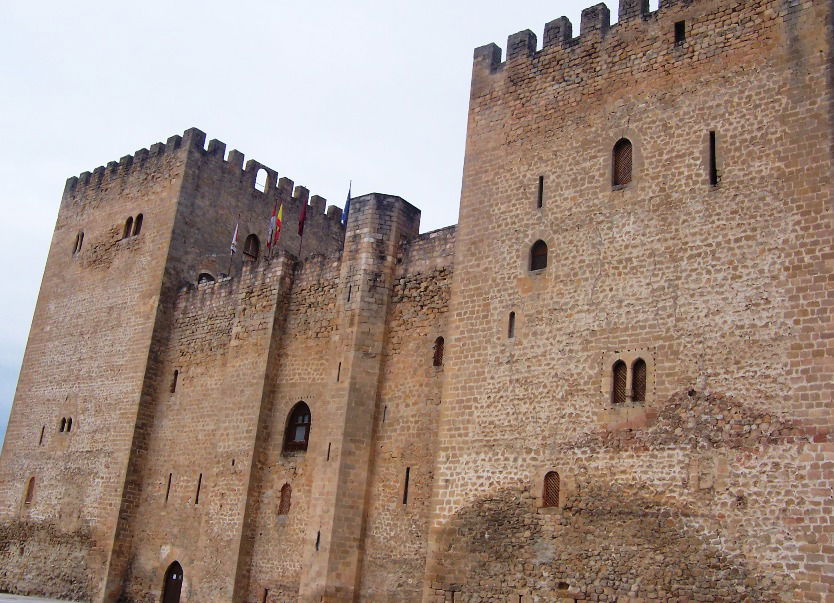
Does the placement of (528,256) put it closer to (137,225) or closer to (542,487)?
(542,487)

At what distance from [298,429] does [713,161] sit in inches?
386

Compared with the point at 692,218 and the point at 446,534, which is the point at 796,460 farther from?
the point at 446,534

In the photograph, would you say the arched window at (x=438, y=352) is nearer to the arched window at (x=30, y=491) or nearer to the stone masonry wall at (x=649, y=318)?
the stone masonry wall at (x=649, y=318)

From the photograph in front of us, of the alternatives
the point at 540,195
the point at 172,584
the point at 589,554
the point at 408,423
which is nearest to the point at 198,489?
the point at 172,584

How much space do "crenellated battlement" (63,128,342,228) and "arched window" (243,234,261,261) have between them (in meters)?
1.29

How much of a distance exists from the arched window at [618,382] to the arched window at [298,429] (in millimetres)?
7409

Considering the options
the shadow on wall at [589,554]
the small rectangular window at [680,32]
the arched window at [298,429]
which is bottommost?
the shadow on wall at [589,554]

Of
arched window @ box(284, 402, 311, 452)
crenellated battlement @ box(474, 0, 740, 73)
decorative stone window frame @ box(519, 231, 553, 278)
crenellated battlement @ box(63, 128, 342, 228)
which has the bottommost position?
arched window @ box(284, 402, 311, 452)

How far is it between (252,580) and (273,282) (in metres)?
6.25

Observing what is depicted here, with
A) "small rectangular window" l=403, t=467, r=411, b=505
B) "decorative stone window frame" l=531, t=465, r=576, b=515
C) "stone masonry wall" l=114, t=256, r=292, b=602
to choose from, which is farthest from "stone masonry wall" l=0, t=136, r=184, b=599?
"decorative stone window frame" l=531, t=465, r=576, b=515

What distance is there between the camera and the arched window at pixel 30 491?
23359mm

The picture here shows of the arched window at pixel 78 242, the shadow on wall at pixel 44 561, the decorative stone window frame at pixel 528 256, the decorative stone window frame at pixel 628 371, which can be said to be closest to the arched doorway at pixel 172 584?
the shadow on wall at pixel 44 561

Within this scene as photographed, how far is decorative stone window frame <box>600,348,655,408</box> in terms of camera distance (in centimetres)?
1234

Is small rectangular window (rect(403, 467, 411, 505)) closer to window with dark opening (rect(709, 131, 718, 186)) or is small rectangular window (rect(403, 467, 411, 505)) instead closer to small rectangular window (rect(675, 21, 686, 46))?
window with dark opening (rect(709, 131, 718, 186))
